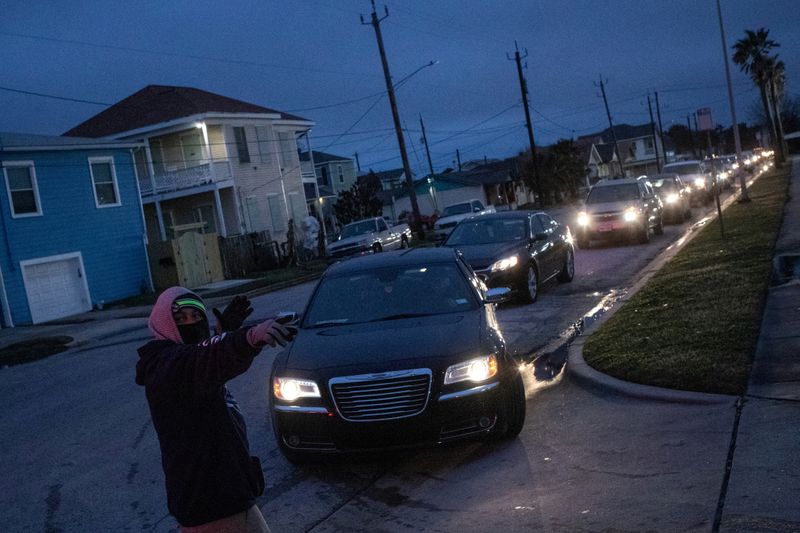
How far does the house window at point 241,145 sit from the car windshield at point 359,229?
816 centimetres

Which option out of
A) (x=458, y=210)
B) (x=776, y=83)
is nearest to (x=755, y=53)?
(x=776, y=83)

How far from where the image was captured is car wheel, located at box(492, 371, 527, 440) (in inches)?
246

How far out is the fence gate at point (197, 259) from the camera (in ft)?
96.0

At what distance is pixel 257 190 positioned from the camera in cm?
3912

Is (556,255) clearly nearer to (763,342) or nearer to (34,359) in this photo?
(763,342)

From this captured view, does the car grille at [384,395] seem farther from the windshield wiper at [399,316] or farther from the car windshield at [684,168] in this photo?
the car windshield at [684,168]

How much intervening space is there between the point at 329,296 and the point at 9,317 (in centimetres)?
1898

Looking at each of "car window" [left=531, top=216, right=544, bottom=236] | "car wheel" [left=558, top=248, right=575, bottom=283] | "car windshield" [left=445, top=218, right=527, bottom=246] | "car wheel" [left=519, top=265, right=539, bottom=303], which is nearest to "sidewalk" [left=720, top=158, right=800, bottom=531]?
"car wheel" [left=519, top=265, right=539, bottom=303]

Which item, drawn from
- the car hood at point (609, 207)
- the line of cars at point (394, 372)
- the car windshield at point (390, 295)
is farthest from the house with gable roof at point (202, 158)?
the line of cars at point (394, 372)

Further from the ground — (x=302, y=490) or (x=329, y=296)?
(x=329, y=296)

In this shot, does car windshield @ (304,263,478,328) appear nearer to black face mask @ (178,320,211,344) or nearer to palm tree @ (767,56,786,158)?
black face mask @ (178,320,211,344)

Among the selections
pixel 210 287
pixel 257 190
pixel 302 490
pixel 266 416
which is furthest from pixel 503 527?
pixel 257 190

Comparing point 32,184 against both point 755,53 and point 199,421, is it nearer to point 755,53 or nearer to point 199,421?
point 199,421

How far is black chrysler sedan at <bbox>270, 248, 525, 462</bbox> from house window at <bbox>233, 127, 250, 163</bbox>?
3215 centimetres
